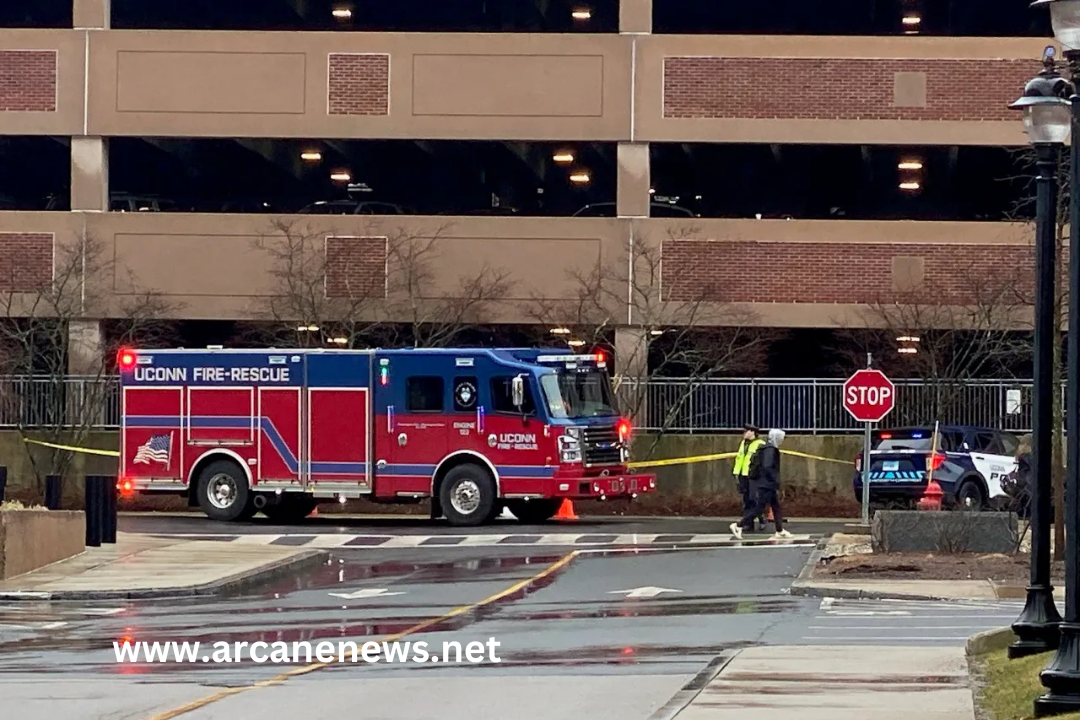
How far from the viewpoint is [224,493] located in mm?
31516

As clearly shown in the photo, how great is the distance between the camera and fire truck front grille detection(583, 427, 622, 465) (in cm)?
2978

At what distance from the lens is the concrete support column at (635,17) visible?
36.9 m

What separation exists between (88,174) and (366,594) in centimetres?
2035

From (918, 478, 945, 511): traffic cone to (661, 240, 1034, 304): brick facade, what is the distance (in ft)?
25.0

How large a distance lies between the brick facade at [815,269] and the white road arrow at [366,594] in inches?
689

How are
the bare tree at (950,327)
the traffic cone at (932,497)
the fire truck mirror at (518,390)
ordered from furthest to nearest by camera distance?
the bare tree at (950,327) < the fire truck mirror at (518,390) < the traffic cone at (932,497)

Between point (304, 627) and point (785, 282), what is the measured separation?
2199 centimetres

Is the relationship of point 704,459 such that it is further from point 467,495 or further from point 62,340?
point 62,340

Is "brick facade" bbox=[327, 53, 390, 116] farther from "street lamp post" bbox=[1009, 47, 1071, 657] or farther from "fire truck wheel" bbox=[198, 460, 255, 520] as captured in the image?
"street lamp post" bbox=[1009, 47, 1071, 657]

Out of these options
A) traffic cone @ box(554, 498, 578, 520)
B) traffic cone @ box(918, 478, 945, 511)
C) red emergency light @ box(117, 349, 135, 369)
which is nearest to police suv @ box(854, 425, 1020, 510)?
traffic cone @ box(918, 478, 945, 511)

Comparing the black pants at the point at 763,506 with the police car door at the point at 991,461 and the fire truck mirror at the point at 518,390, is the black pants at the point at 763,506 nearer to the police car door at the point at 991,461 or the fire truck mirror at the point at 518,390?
the fire truck mirror at the point at 518,390

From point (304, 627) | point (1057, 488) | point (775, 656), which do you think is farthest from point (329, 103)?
point (775, 656)

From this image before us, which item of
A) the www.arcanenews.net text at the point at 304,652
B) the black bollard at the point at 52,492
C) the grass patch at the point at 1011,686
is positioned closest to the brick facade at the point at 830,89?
the black bollard at the point at 52,492

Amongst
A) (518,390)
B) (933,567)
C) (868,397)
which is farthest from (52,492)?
(868,397)
